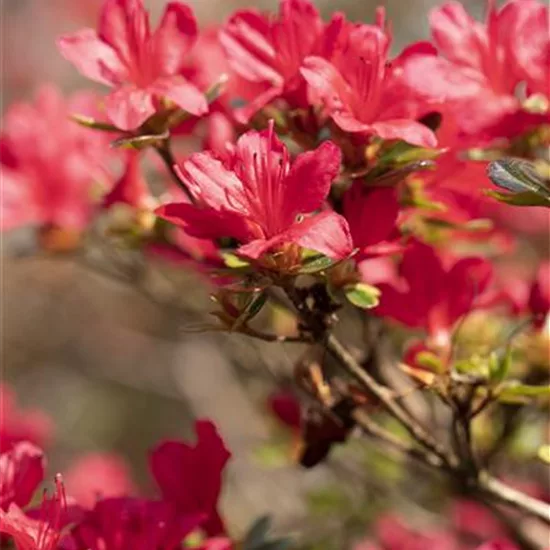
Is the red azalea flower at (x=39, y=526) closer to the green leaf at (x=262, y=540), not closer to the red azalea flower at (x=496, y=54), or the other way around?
the green leaf at (x=262, y=540)

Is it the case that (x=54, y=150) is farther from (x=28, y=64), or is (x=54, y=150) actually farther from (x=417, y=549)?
(x=28, y=64)

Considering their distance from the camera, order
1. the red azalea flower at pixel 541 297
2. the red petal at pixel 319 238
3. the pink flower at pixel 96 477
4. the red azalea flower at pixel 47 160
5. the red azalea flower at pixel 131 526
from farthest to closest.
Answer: the pink flower at pixel 96 477 → the red azalea flower at pixel 47 160 → the red azalea flower at pixel 541 297 → the red azalea flower at pixel 131 526 → the red petal at pixel 319 238

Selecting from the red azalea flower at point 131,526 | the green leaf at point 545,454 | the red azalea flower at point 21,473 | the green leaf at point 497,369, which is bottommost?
the red azalea flower at point 131,526

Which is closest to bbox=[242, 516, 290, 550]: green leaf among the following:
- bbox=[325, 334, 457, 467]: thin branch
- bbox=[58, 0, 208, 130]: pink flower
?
bbox=[325, 334, 457, 467]: thin branch

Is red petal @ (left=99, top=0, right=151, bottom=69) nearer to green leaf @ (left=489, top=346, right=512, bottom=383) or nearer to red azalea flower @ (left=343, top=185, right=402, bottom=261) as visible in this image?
red azalea flower @ (left=343, top=185, right=402, bottom=261)

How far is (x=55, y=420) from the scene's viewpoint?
13.3 feet

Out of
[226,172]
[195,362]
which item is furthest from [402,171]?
[195,362]

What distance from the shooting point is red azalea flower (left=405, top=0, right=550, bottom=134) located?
4.12 feet

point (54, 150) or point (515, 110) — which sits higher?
point (515, 110)

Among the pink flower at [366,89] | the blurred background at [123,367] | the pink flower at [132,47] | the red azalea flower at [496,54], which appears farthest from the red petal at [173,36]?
the blurred background at [123,367]

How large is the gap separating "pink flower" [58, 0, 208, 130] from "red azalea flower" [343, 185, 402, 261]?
22 centimetres

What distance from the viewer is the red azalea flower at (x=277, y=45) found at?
3.79ft

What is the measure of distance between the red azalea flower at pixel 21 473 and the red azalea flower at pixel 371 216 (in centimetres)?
39

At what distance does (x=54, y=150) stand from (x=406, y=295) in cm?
68
